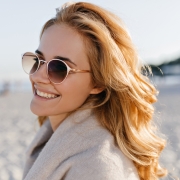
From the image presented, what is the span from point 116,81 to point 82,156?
0.50 metres

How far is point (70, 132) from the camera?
222 cm

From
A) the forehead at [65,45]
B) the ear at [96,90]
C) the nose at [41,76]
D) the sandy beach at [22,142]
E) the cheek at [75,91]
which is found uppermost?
the forehead at [65,45]

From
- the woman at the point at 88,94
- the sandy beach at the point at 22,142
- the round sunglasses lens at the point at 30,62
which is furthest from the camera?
the sandy beach at the point at 22,142

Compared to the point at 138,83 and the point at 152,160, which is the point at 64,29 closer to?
the point at 138,83

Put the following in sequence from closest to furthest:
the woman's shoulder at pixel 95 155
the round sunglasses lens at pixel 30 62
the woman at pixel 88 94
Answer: the woman's shoulder at pixel 95 155 < the woman at pixel 88 94 < the round sunglasses lens at pixel 30 62

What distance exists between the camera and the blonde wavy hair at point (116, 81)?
2287 mm

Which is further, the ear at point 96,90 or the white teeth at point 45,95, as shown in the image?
the ear at point 96,90

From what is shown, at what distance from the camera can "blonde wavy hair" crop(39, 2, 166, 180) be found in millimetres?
2287

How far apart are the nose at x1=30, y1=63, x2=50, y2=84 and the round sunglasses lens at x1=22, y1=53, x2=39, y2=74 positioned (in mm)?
69

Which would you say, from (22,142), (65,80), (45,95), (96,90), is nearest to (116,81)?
(96,90)

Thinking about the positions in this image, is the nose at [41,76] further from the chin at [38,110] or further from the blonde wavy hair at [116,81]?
the blonde wavy hair at [116,81]

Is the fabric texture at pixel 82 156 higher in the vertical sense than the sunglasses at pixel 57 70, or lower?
lower

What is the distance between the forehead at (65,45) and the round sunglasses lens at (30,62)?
0.09m

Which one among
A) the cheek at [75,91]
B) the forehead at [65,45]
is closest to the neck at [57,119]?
the cheek at [75,91]
